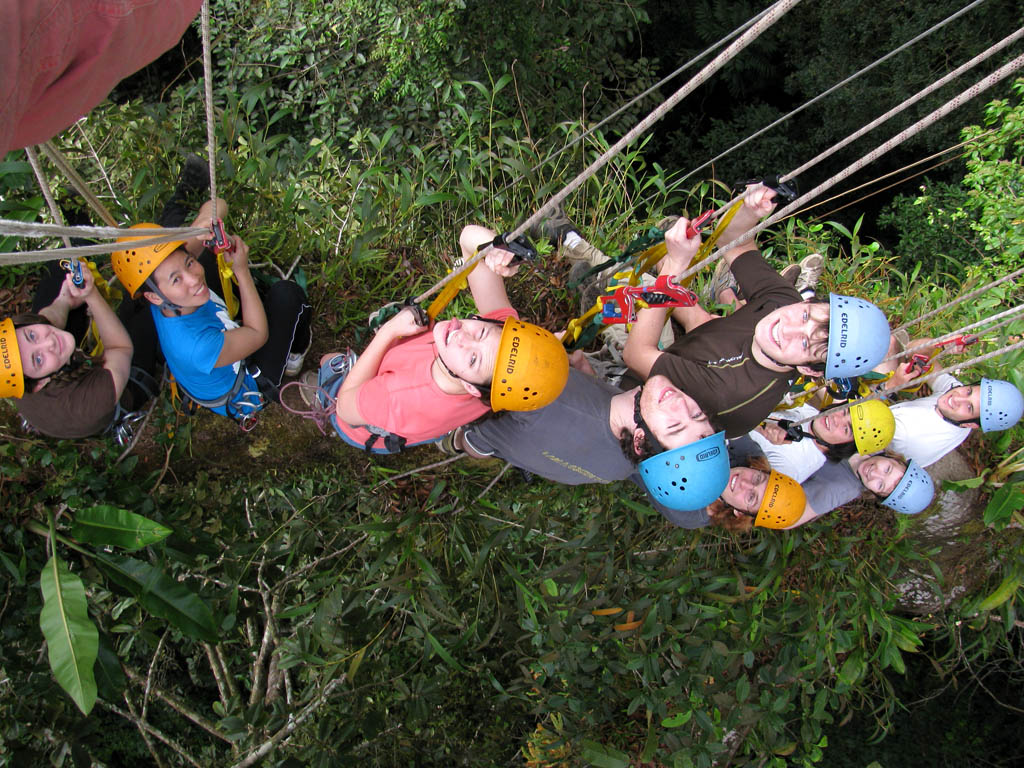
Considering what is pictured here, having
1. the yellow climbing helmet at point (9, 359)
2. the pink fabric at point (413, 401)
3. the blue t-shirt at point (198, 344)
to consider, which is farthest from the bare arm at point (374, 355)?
the yellow climbing helmet at point (9, 359)

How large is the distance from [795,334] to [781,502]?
2.38 ft

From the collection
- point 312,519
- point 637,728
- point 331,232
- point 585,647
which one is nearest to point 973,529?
point 637,728

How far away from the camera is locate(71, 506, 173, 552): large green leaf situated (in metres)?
2.21

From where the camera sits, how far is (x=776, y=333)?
2.20 metres

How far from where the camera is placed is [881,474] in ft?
9.30

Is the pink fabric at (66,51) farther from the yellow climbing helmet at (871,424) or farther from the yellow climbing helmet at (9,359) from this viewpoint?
the yellow climbing helmet at (871,424)

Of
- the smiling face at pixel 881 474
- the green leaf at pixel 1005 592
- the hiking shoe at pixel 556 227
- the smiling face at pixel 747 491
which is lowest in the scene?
the green leaf at pixel 1005 592

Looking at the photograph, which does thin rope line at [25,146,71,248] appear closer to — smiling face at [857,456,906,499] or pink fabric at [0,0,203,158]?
pink fabric at [0,0,203,158]

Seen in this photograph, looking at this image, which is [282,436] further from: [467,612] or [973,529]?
[973,529]

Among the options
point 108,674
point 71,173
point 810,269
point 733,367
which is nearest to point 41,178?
point 71,173

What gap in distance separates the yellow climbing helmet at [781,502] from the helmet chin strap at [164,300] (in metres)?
2.25

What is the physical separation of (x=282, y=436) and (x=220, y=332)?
1.99 ft

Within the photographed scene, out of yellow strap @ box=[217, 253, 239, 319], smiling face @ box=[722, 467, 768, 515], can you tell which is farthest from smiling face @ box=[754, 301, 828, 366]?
yellow strap @ box=[217, 253, 239, 319]

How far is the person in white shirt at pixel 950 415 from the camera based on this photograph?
281 cm
